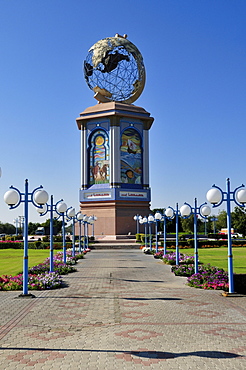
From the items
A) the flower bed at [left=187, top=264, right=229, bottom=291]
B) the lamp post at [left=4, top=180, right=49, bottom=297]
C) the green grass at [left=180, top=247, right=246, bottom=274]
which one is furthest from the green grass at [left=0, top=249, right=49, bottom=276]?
the green grass at [left=180, top=247, right=246, bottom=274]

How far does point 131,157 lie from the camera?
58.1m

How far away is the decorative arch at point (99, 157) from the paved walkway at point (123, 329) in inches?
1751

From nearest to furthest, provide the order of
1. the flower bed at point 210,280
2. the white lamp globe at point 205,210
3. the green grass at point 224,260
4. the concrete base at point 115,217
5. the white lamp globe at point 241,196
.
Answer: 1. the white lamp globe at point 241,196
2. the flower bed at point 210,280
3. the white lamp globe at point 205,210
4. the green grass at point 224,260
5. the concrete base at point 115,217

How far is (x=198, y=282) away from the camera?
13734 millimetres

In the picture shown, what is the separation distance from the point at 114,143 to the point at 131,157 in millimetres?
3238

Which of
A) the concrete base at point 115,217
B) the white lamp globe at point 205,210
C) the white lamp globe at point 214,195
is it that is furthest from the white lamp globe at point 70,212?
the concrete base at point 115,217

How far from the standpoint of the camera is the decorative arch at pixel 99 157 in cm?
5734

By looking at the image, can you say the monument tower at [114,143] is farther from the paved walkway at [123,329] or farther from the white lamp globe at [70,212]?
the paved walkway at [123,329]

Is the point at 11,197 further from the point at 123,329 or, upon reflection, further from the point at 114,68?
the point at 114,68

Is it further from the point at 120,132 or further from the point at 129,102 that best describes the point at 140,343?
the point at 129,102

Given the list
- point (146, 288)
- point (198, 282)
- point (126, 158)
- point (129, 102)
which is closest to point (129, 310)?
point (146, 288)

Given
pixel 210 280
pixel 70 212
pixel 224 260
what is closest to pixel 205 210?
pixel 210 280

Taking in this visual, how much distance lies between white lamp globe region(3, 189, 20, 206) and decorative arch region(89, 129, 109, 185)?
45331mm

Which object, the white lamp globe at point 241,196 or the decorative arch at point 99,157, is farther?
the decorative arch at point 99,157
